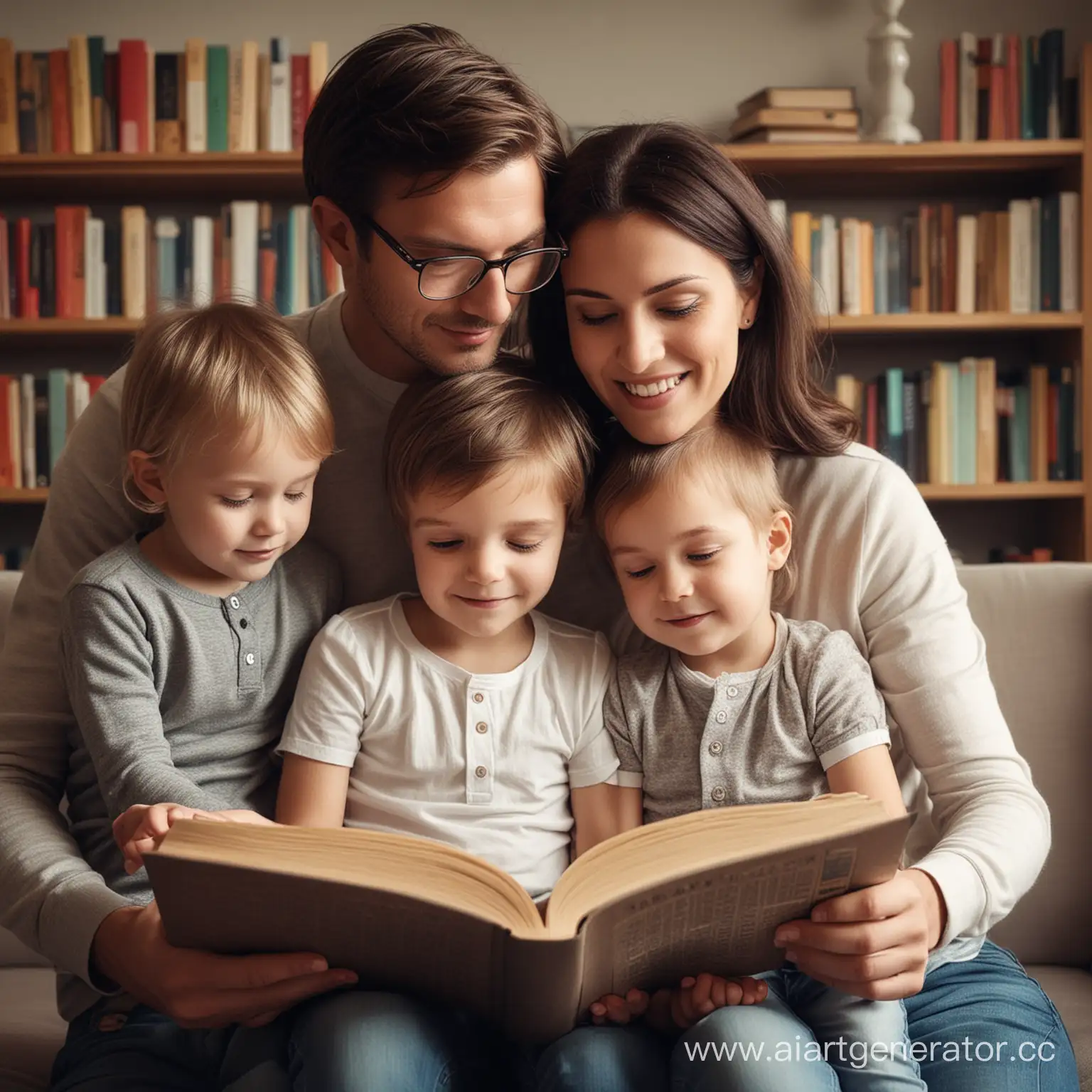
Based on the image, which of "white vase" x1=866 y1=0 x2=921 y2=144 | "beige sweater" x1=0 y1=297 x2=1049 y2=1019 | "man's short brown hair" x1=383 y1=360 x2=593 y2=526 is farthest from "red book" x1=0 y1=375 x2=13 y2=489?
"white vase" x1=866 y1=0 x2=921 y2=144

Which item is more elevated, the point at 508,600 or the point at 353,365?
the point at 353,365

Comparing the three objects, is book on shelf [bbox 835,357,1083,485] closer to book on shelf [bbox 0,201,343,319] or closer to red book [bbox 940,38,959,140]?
red book [bbox 940,38,959,140]

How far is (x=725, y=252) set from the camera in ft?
4.59

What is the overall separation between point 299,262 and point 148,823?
254 cm

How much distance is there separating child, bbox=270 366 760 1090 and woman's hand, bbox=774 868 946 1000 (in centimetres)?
32

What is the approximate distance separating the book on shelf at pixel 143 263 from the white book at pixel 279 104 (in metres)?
0.18

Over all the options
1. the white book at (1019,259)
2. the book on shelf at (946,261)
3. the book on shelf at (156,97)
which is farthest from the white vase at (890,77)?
the book on shelf at (156,97)

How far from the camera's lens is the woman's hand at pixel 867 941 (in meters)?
1.08

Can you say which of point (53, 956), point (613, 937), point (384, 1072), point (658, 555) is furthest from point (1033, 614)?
point (53, 956)

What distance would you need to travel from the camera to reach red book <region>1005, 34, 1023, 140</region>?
3402 mm

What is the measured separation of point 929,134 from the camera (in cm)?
362

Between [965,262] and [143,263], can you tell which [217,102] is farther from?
[965,262]

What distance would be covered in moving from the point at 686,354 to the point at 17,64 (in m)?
2.71

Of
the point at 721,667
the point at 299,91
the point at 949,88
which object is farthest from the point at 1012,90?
the point at 721,667
